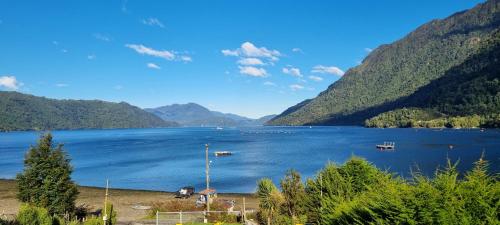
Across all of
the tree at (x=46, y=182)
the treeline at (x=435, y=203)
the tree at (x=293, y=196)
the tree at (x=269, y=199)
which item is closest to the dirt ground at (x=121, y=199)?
the tree at (x=46, y=182)

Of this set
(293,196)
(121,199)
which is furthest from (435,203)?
(121,199)

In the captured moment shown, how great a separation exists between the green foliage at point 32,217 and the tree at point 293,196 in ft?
52.8

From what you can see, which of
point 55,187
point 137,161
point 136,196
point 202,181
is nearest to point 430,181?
point 55,187

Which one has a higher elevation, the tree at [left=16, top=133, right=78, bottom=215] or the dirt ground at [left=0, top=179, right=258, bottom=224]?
the tree at [left=16, top=133, right=78, bottom=215]

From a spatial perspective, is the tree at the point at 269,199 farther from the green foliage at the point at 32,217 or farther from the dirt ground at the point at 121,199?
the green foliage at the point at 32,217

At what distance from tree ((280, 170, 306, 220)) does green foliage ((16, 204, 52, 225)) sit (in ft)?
52.8

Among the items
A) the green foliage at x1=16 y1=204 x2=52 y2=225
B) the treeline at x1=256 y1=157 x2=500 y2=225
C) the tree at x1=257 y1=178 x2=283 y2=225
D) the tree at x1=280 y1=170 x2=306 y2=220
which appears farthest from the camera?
the tree at x1=257 y1=178 x2=283 y2=225

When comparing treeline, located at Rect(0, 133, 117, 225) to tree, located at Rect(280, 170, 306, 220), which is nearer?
tree, located at Rect(280, 170, 306, 220)

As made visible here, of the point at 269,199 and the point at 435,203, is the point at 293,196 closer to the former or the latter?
the point at 269,199

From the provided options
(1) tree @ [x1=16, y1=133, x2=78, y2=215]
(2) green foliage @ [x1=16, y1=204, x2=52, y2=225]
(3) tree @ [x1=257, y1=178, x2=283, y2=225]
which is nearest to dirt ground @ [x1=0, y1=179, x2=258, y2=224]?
(1) tree @ [x1=16, y1=133, x2=78, y2=215]

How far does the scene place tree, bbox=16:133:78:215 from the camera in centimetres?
3694

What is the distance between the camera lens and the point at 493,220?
9844 millimetres

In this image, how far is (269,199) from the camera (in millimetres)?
31953

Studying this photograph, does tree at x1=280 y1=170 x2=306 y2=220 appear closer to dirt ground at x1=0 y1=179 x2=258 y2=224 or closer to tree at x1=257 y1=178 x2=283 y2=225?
tree at x1=257 y1=178 x2=283 y2=225
